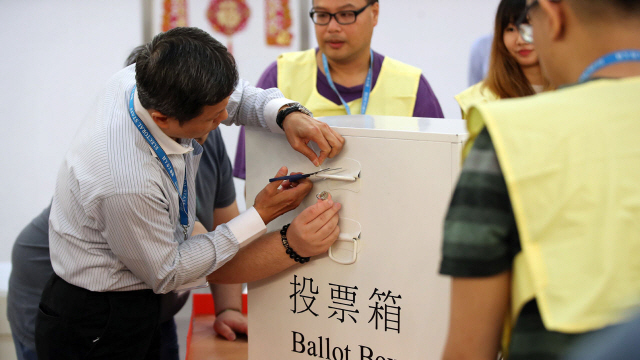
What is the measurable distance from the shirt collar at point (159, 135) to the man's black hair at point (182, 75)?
3 cm

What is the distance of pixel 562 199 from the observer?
1.66ft

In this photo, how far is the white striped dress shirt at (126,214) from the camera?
1033 mm

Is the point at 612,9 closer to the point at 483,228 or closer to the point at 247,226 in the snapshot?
the point at 483,228

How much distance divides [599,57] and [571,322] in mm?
255

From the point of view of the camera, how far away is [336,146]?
3.41 ft

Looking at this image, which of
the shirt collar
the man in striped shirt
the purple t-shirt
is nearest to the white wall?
the purple t-shirt

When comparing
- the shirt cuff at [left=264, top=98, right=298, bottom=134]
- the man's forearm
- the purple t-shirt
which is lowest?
the man's forearm

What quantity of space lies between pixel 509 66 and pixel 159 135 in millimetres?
1062

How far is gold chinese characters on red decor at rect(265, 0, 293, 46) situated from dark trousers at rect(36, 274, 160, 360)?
178 centimetres

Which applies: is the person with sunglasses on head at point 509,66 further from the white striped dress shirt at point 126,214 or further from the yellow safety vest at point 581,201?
the yellow safety vest at point 581,201

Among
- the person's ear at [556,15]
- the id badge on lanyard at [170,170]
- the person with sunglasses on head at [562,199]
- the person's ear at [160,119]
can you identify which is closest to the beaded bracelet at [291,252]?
the id badge on lanyard at [170,170]

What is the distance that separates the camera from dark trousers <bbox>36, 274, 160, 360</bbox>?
46.7 inches

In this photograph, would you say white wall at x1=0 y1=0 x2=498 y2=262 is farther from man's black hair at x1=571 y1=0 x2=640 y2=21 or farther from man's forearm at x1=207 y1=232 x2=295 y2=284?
man's black hair at x1=571 y1=0 x2=640 y2=21

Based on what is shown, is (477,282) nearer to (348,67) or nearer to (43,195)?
(348,67)
